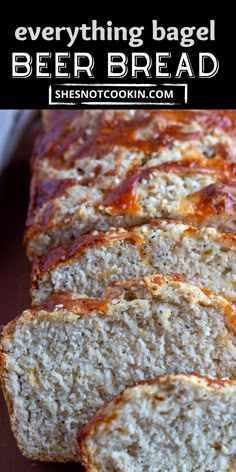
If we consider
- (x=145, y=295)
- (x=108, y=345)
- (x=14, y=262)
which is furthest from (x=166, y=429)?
(x=14, y=262)

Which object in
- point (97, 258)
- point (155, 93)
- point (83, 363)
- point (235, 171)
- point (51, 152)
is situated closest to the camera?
point (83, 363)

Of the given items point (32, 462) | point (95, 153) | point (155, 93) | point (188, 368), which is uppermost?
point (155, 93)

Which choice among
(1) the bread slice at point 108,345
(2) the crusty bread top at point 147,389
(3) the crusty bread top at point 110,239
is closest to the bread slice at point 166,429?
(2) the crusty bread top at point 147,389

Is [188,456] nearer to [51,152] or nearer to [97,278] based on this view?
[97,278]

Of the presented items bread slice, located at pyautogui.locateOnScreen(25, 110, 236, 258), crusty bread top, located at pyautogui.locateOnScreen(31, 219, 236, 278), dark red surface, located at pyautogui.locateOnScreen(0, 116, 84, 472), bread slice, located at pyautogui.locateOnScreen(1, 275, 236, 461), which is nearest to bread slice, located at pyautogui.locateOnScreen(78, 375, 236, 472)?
bread slice, located at pyautogui.locateOnScreen(1, 275, 236, 461)

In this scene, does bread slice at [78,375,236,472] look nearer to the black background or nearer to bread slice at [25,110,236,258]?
bread slice at [25,110,236,258]

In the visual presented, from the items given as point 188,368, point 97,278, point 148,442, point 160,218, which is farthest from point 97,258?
point 148,442

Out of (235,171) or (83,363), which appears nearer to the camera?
(83,363)
